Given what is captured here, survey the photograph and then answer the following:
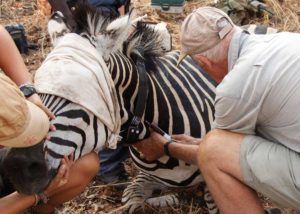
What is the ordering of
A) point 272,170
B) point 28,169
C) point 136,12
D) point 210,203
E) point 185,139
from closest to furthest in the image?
point 28,169
point 272,170
point 185,139
point 210,203
point 136,12

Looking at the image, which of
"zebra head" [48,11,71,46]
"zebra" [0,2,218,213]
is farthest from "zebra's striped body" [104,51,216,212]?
"zebra head" [48,11,71,46]

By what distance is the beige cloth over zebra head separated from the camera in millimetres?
2369

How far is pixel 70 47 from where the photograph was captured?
2.48 m

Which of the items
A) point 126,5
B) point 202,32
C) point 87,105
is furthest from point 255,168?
point 126,5

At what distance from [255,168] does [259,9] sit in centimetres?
398

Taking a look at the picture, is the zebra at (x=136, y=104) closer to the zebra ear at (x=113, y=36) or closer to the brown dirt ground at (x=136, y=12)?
the zebra ear at (x=113, y=36)

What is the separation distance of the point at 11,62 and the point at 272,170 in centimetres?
150

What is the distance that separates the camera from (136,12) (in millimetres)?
3695

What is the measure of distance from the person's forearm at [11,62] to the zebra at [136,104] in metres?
0.33

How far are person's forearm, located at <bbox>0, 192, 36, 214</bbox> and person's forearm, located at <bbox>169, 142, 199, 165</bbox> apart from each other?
0.85 meters

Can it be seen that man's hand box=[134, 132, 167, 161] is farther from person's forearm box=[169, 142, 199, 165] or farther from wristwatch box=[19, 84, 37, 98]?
wristwatch box=[19, 84, 37, 98]

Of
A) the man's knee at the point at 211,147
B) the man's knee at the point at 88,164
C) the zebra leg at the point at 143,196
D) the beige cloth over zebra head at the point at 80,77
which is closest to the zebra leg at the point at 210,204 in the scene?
the zebra leg at the point at 143,196

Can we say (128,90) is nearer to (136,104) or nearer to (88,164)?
(136,104)

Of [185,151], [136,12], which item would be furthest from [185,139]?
[136,12]
